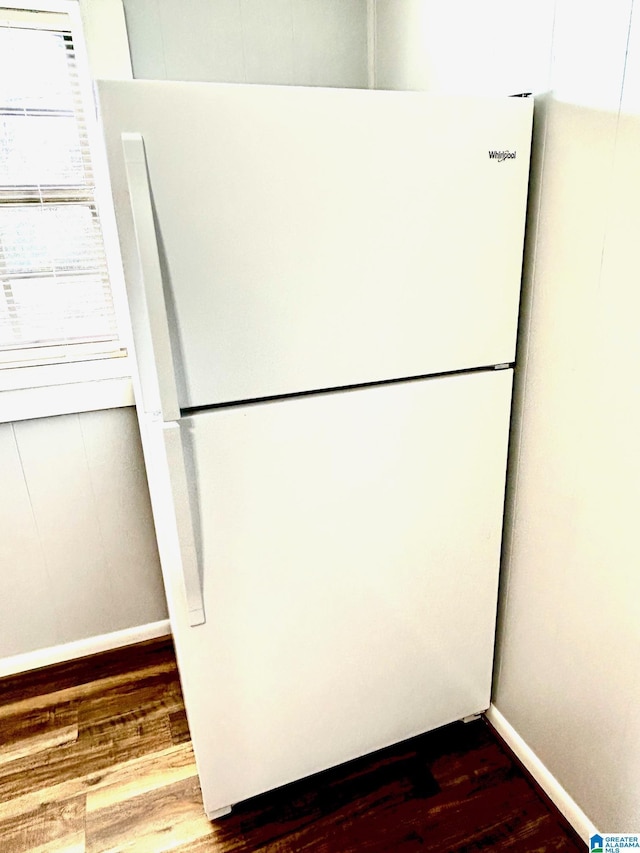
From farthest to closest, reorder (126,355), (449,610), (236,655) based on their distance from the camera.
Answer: (126,355) → (449,610) → (236,655)

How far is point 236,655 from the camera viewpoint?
1260mm

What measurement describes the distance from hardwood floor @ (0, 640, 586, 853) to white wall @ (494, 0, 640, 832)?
18cm

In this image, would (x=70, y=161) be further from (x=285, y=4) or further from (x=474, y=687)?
(x=474, y=687)

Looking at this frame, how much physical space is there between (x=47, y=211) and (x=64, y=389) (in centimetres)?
53

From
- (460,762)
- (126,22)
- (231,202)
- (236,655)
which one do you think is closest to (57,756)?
(236,655)

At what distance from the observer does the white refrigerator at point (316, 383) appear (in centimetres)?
99

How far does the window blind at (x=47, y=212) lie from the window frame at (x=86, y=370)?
0.02 metres

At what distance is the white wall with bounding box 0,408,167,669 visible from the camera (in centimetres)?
178

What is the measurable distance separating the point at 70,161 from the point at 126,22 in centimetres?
40

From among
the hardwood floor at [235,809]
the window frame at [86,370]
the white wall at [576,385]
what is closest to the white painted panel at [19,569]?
the window frame at [86,370]

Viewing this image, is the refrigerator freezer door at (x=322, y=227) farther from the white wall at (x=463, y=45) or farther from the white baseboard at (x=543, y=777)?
the white baseboard at (x=543, y=777)

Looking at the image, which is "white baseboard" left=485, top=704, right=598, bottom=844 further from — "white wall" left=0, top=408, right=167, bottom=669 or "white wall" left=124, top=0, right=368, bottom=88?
"white wall" left=124, top=0, right=368, bottom=88

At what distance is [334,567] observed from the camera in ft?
4.25

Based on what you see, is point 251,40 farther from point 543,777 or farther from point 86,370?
point 543,777
